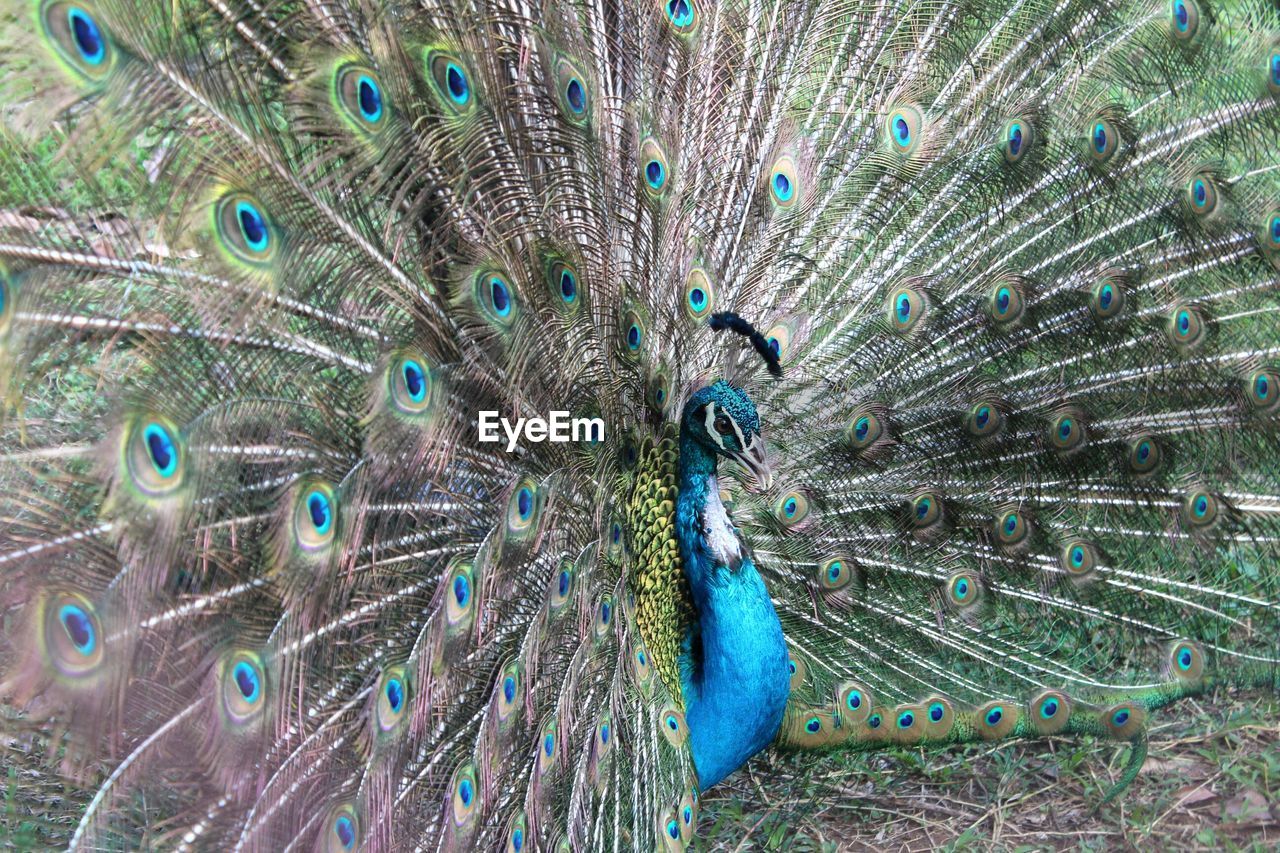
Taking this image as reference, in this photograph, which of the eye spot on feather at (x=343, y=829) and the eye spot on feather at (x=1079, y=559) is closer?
the eye spot on feather at (x=343, y=829)

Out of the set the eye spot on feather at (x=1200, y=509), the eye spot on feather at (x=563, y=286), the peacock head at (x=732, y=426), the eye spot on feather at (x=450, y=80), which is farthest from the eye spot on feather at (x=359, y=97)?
the eye spot on feather at (x=1200, y=509)

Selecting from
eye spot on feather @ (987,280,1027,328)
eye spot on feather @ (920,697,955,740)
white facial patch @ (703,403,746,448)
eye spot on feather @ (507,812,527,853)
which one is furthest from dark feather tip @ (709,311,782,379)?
eye spot on feather @ (920,697,955,740)

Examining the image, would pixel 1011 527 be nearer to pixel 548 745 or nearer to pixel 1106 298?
pixel 1106 298

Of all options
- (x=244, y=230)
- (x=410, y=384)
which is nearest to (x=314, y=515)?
(x=410, y=384)

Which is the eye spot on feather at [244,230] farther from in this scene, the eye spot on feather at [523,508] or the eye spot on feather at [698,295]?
the eye spot on feather at [698,295]

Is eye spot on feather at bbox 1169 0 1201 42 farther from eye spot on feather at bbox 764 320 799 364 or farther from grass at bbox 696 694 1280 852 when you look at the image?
grass at bbox 696 694 1280 852

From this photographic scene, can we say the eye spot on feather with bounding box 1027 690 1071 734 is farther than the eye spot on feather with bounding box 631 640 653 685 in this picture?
Yes

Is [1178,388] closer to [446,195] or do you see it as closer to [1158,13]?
[1158,13]
